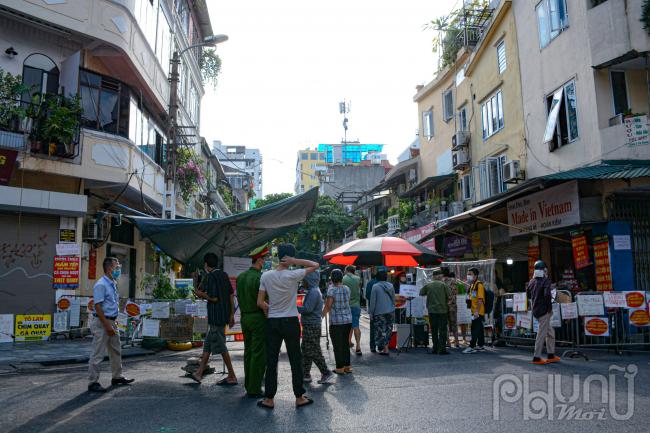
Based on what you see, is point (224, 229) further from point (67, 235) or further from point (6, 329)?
point (67, 235)

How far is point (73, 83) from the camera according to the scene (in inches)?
580

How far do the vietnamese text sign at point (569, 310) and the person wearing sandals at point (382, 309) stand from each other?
3.59m

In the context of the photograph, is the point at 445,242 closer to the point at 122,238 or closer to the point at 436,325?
the point at 436,325

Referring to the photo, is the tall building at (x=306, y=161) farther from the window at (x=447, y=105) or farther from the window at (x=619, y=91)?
the window at (x=619, y=91)

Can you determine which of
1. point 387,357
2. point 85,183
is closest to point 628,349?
point 387,357

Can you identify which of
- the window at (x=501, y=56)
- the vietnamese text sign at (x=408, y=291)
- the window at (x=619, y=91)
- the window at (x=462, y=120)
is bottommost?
the vietnamese text sign at (x=408, y=291)

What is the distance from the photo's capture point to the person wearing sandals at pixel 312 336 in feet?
26.5

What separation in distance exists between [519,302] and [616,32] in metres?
7.15

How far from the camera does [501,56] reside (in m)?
19.3

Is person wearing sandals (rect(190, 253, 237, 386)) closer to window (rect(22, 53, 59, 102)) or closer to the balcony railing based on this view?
the balcony railing

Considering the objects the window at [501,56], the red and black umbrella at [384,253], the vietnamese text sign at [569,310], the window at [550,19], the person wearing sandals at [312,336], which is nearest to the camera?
the person wearing sandals at [312,336]

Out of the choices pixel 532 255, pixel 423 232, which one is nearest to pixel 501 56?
pixel 423 232

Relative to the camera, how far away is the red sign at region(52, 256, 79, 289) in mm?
14242

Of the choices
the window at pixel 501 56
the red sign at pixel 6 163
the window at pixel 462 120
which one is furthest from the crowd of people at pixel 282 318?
the window at pixel 462 120
